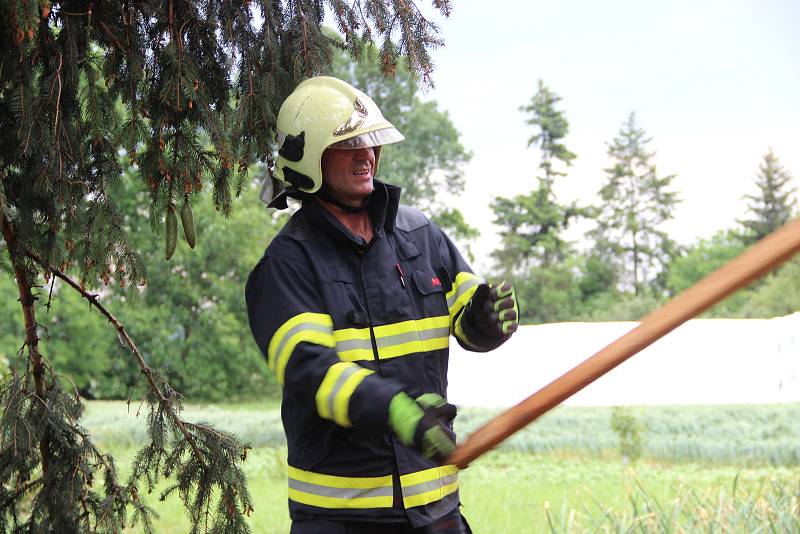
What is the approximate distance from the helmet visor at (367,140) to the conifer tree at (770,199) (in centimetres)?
3050

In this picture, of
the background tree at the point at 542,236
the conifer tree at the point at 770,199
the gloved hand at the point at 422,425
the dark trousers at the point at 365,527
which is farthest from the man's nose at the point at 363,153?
the conifer tree at the point at 770,199

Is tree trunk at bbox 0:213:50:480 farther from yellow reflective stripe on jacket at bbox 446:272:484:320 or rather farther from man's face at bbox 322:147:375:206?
yellow reflective stripe on jacket at bbox 446:272:484:320

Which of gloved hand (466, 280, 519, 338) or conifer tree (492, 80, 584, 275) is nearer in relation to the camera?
gloved hand (466, 280, 519, 338)

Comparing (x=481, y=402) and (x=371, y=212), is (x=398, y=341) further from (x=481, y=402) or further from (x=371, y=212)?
(x=481, y=402)

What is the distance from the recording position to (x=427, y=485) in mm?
2572

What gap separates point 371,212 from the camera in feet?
8.90

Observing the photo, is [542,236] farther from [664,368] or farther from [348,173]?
[348,173]

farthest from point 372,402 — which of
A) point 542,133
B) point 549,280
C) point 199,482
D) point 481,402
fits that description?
point 542,133

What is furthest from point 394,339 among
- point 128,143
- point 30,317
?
point 30,317

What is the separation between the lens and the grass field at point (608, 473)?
493 centimetres

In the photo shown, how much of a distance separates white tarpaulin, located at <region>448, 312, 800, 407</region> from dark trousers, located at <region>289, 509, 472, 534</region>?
8.51 meters

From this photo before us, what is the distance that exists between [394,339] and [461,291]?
0.30 m

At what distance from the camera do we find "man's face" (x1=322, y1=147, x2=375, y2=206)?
8.71 feet

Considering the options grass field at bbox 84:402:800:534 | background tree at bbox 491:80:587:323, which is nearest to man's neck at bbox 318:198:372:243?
grass field at bbox 84:402:800:534
